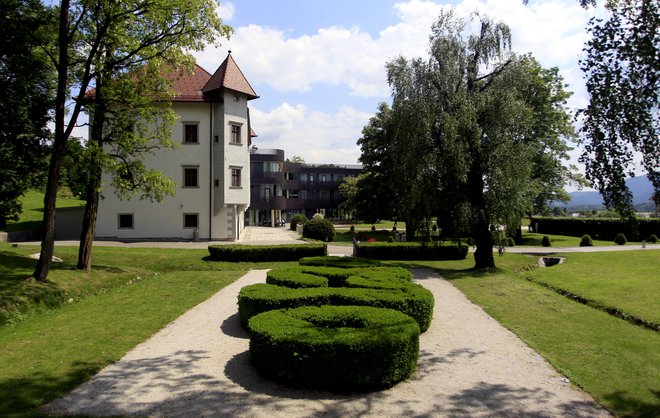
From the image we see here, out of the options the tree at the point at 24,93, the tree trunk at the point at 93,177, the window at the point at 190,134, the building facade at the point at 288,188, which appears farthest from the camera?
the building facade at the point at 288,188

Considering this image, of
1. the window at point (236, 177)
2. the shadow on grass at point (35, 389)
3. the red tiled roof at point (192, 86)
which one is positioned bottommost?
the shadow on grass at point (35, 389)

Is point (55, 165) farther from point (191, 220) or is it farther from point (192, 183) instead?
point (191, 220)

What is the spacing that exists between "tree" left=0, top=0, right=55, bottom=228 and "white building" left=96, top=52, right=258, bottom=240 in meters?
10.7

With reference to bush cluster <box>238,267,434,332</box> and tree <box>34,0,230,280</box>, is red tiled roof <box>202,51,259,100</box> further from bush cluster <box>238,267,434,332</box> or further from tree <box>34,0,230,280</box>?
→ bush cluster <box>238,267,434,332</box>

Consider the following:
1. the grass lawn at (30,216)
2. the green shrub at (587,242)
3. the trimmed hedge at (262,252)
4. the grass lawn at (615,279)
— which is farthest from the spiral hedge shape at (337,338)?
the green shrub at (587,242)

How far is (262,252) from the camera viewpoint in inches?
944

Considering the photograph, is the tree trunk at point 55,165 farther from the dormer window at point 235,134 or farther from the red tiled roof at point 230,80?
the dormer window at point 235,134

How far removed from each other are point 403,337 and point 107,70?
14.9 m

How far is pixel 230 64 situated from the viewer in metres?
33.5

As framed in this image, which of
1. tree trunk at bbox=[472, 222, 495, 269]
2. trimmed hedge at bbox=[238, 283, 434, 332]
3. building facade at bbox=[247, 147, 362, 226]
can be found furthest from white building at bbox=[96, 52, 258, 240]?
building facade at bbox=[247, 147, 362, 226]

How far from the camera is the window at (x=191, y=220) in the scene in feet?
109

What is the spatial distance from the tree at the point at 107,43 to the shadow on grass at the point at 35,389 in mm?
8275

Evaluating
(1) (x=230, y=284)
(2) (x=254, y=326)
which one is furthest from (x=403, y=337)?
(1) (x=230, y=284)

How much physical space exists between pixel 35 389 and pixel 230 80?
28.7 m
